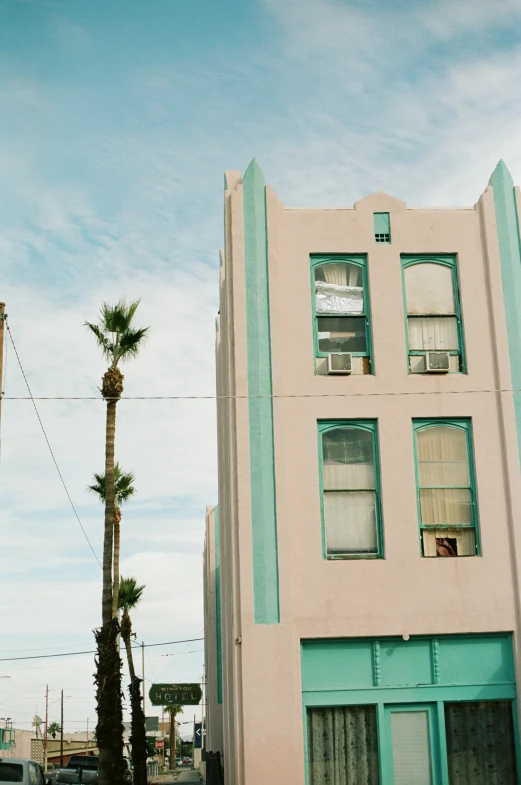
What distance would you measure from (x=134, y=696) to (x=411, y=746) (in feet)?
79.8

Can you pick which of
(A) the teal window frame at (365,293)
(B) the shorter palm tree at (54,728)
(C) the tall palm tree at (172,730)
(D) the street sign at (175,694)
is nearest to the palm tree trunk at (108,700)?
(A) the teal window frame at (365,293)

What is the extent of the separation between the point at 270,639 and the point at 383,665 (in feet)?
6.25

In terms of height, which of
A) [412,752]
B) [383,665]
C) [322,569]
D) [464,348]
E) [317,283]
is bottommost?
[412,752]

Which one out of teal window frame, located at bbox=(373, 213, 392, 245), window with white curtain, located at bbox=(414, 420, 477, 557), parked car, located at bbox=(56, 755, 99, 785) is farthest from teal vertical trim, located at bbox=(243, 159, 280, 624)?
parked car, located at bbox=(56, 755, 99, 785)

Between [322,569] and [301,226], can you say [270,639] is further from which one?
[301,226]

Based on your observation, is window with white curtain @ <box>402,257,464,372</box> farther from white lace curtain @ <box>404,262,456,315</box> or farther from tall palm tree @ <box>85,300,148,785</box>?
tall palm tree @ <box>85,300,148,785</box>

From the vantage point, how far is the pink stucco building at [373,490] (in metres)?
16.2

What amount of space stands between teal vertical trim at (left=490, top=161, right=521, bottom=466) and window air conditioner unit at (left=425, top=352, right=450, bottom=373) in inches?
44.7

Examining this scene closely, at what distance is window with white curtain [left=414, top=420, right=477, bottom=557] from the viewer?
17109 millimetres

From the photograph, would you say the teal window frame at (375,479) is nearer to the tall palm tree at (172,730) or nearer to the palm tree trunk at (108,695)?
the palm tree trunk at (108,695)

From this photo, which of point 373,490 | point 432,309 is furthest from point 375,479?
point 432,309

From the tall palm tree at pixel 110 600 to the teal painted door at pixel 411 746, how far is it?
11435mm

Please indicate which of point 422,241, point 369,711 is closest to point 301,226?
point 422,241

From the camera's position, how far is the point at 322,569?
16.7m
